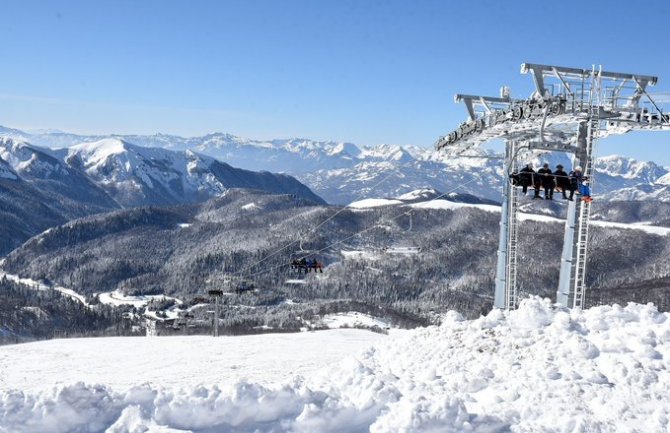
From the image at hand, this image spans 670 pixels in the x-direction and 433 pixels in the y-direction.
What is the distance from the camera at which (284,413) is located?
53.8 ft

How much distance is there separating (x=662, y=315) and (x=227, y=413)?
16.2m

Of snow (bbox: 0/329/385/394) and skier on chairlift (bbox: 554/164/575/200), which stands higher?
skier on chairlift (bbox: 554/164/575/200)

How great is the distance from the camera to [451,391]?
1892 centimetres

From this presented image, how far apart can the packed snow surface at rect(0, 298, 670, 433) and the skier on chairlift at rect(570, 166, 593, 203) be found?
4.45m

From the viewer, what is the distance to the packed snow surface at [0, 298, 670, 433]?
52.2 feet

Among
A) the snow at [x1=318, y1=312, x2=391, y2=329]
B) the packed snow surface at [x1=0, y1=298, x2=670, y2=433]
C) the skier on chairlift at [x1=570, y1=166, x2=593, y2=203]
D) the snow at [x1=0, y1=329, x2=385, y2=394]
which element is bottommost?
the snow at [x1=318, y1=312, x2=391, y2=329]

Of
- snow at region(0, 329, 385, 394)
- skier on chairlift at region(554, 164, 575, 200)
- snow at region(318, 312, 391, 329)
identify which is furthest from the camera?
snow at region(318, 312, 391, 329)

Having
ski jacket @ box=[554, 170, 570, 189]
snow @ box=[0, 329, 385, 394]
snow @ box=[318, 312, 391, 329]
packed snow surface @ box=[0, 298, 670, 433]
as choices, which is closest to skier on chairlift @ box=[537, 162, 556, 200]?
ski jacket @ box=[554, 170, 570, 189]

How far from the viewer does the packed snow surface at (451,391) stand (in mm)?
15914

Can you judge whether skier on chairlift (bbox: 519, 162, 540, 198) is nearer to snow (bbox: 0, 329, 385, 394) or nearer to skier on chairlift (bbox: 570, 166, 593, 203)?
skier on chairlift (bbox: 570, 166, 593, 203)

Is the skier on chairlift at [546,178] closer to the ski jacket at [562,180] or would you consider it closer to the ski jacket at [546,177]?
the ski jacket at [546,177]

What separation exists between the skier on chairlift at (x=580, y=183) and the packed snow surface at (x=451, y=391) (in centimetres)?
445

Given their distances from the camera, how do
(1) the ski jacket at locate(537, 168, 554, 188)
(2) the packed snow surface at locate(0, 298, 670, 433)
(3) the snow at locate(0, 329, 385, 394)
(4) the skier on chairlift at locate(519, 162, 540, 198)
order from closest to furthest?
(2) the packed snow surface at locate(0, 298, 670, 433) → (1) the ski jacket at locate(537, 168, 554, 188) → (4) the skier on chairlift at locate(519, 162, 540, 198) → (3) the snow at locate(0, 329, 385, 394)

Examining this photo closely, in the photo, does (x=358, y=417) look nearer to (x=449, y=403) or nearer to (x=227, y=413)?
(x=449, y=403)
